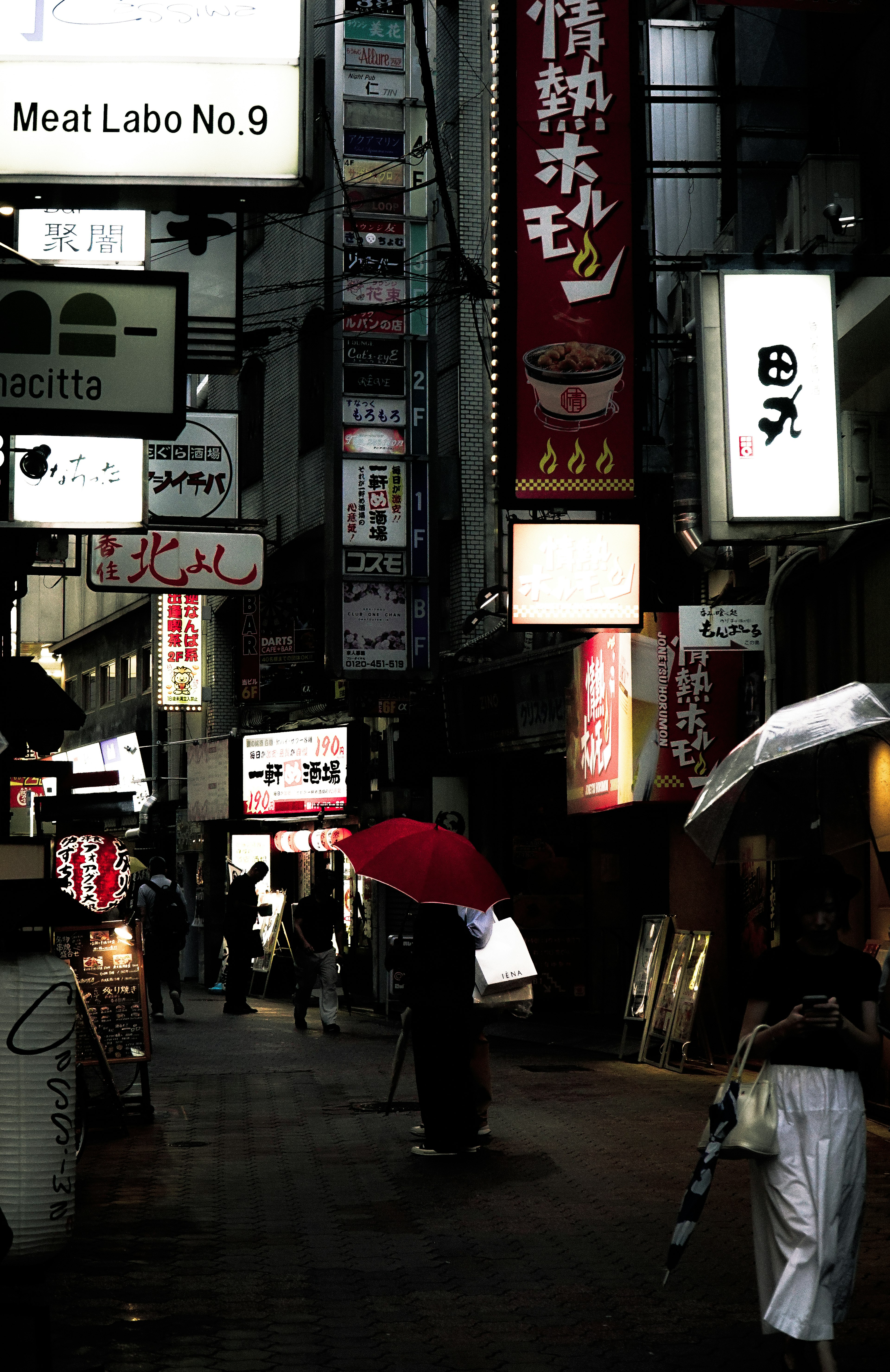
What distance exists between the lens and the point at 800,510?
12.2m

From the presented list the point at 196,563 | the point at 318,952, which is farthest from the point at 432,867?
the point at 318,952

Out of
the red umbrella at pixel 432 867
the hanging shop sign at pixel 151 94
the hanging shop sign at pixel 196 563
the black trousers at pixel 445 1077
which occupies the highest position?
the hanging shop sign at pixel 151 94

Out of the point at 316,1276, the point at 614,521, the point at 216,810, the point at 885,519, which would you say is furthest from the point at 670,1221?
the point at 216,810

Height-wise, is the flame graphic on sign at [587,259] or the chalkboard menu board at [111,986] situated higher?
the flame graphic on sign at [587,259]

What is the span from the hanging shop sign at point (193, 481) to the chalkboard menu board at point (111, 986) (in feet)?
13.2

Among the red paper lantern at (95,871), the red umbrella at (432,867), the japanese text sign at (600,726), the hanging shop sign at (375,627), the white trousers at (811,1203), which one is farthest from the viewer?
the hanging shop sign at (375,627)

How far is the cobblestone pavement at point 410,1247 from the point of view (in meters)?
7.01

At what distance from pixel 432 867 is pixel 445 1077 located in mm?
1446

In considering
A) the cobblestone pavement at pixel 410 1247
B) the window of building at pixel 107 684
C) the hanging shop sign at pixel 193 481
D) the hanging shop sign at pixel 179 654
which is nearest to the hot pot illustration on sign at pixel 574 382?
the hanging shop sign at pixel 193 481

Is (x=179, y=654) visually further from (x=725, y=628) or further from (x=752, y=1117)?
(x=752, y=1117)

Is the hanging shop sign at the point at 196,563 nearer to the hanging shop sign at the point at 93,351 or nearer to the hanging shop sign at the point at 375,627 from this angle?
the hanging shop sign at the point at 93,351

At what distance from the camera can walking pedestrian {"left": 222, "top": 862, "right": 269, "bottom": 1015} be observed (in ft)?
81.1

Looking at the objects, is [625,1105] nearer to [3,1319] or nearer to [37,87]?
[3,1319]

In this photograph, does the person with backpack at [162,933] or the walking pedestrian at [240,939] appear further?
the walking pedestrian at [240,939]
